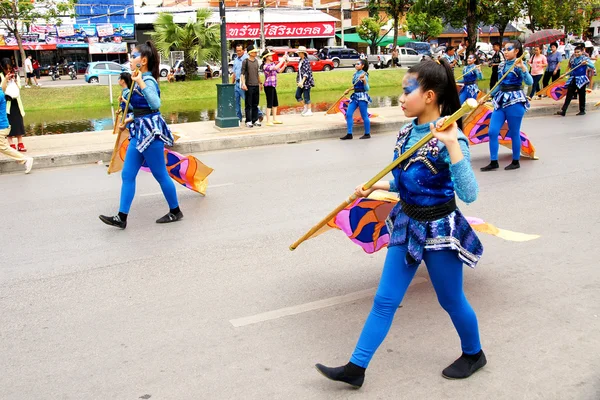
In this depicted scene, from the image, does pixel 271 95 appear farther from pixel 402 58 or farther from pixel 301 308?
pixel 402 58

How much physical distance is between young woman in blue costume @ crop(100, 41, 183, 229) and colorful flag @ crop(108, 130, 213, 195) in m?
0.76

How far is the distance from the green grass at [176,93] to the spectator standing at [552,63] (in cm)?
523

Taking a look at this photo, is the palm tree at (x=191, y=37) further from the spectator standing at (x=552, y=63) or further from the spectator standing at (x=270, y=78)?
the spectator standing at (x=552, y=63)

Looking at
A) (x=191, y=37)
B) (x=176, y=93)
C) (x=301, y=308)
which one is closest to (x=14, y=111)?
(x=301, y=308)

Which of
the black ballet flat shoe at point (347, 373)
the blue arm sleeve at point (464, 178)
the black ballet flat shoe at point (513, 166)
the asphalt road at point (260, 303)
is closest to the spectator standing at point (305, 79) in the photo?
the black ballet flat shoe at point (513, 166)

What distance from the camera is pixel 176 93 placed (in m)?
25.3

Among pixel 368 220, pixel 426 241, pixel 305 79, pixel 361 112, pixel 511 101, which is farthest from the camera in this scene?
pixel 305 79

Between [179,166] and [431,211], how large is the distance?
4.72 m

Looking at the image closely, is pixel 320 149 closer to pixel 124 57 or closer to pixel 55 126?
pixel 55 126

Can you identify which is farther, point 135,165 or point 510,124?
point 510,124

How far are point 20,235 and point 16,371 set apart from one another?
10.2ft

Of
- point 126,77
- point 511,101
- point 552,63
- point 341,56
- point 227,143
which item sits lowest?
point 227,143

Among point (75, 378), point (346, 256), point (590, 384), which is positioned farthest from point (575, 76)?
point (75, 378)

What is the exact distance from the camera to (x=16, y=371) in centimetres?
369
